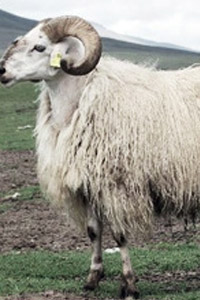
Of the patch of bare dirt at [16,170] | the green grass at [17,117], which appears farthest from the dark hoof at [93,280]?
the patch of bare dirt at [16,170]

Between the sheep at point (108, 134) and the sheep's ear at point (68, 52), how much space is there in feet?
0.04

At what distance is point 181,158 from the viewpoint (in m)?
9.98

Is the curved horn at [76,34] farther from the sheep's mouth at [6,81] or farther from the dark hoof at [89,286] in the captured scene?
the dark hoof at [89,286]

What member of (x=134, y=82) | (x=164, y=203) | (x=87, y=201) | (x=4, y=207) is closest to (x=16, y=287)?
(x=87, y=201)

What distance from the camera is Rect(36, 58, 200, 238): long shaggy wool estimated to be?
9875mm

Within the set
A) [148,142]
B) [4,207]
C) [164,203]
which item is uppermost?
[148,142]

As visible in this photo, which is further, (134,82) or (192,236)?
(192,236)

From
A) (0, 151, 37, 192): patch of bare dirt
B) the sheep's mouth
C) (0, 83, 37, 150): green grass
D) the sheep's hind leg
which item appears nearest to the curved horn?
the sheep's mouth

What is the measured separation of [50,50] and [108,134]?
1254 mm

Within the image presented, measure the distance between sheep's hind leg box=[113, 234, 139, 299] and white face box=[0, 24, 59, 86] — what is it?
2.05m

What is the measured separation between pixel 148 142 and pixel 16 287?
2.15 metres

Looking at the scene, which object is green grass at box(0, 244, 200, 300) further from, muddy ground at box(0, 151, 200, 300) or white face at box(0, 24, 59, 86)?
white face at box(0, 24, 59, 86)

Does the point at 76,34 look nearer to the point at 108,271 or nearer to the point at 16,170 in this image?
the point at 108,271

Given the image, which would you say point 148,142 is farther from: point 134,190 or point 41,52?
point 41,52
